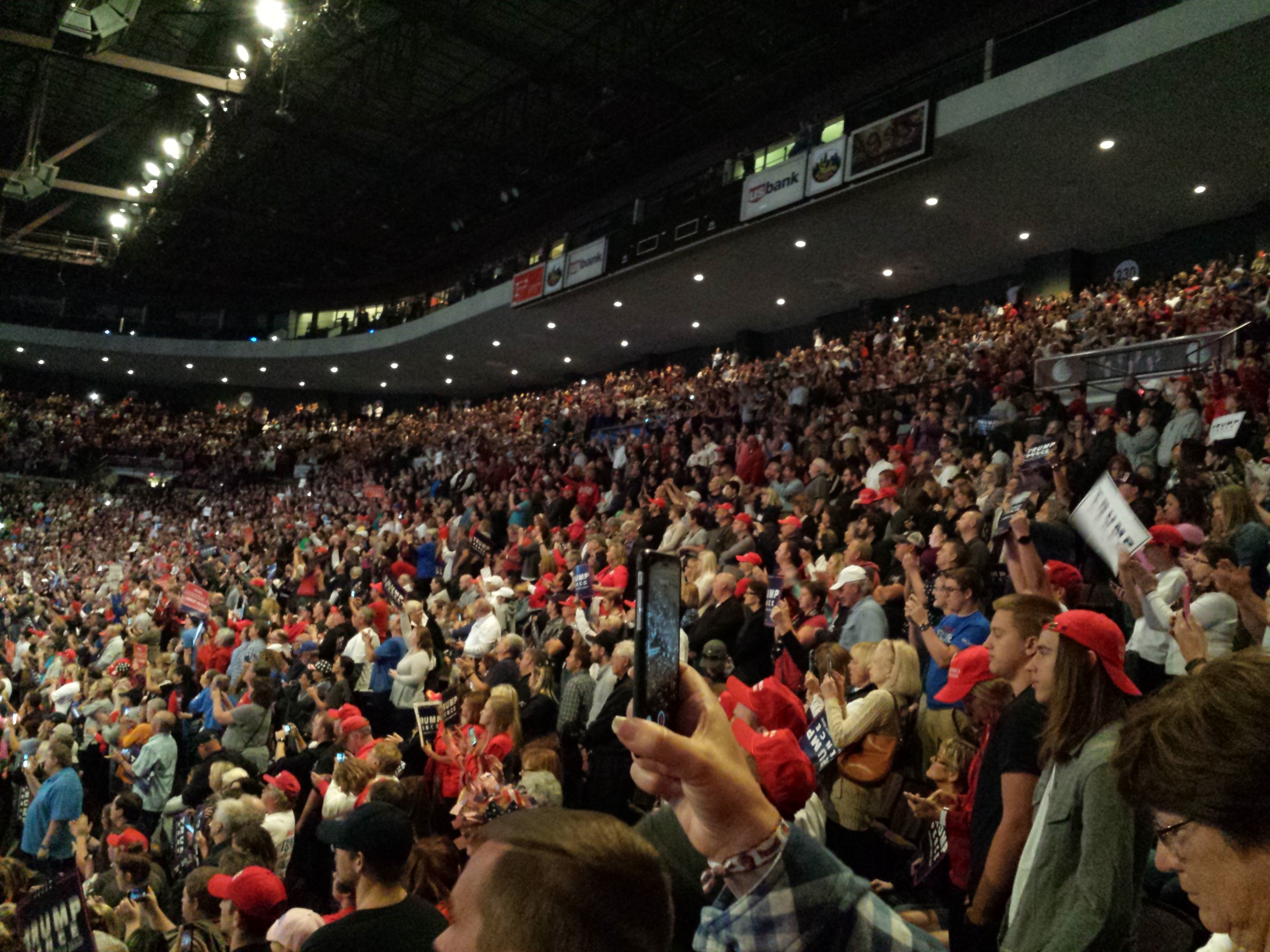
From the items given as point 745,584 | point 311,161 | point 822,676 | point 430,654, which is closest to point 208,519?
point 311,161

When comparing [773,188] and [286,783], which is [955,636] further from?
[773,188]

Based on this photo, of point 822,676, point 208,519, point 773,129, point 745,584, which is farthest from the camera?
point 208,519

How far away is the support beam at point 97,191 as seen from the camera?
13.4m

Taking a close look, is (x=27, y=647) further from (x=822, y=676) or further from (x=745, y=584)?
(x=822, y=676)

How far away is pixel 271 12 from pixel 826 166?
7.37 meters

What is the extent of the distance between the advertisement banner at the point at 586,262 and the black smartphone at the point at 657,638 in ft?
54.5

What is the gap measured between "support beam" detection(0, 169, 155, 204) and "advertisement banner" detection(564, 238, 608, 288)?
25.8 ft

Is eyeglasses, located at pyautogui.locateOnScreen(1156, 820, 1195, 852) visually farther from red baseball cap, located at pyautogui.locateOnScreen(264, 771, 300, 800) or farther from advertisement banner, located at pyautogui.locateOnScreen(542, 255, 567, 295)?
advertisement banner, located at pyautogui.locateOnScreen(542, 255, 567, 295)

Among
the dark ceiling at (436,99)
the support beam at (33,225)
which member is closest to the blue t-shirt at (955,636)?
the dark ceiling at (436,99)

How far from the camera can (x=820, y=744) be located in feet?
11.9

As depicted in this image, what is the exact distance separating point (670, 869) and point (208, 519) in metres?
25.3

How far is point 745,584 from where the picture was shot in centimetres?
652

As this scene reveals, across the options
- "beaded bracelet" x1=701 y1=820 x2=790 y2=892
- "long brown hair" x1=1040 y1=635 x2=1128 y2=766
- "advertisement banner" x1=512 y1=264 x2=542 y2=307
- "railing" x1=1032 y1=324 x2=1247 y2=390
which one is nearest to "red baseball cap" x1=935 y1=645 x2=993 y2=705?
"long brown hair" x1=1040 y1=635 x2=1128 y2=766

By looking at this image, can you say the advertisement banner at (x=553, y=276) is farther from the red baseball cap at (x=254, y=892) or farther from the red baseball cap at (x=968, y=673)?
the red baseball cap at (x=968, y=673)
